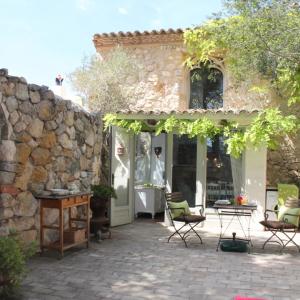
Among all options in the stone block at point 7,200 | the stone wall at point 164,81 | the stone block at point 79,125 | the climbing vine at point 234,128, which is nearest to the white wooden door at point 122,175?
the climbing vine at point 234,128

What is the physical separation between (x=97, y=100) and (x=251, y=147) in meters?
3.96

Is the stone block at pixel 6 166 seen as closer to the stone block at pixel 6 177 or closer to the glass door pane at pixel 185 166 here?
the stone block at pixel 6 177

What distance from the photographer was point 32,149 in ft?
18.4

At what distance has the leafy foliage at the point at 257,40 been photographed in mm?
6957

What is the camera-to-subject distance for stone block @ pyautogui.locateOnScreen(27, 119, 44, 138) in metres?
5.58

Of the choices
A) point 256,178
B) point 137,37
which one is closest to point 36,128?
point 256,178

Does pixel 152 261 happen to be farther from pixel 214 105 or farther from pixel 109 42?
pixel 109 42

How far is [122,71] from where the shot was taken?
10.0 m

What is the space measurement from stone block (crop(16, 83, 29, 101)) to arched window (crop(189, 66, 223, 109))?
5.75m

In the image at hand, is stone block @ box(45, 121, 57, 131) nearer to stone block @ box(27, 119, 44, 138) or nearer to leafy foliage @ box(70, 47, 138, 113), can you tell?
stone block @ box(27, 119, 44, 138)

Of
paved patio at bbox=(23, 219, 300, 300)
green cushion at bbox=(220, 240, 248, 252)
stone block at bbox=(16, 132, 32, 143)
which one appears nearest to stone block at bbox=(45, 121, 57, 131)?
stone block at bbox=(16, 132, 32, 143)

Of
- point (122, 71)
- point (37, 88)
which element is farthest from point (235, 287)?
point (122, 71)

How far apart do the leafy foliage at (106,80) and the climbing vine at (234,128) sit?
138cm

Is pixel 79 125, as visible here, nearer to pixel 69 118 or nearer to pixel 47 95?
pixel 69 118
